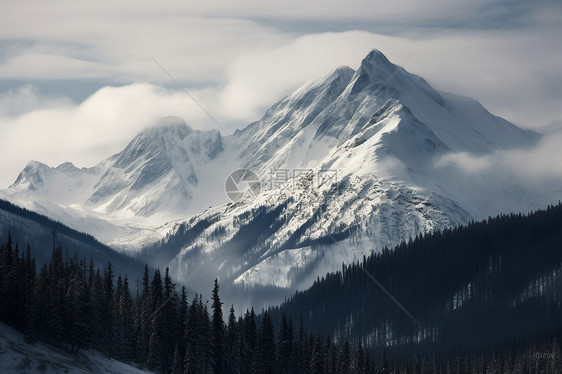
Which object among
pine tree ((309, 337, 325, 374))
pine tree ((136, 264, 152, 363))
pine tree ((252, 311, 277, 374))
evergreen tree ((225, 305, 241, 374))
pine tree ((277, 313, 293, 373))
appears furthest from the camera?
pine tree ((309, 337, 325, 374))

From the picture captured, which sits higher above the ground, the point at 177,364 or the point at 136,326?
the point at 136,326

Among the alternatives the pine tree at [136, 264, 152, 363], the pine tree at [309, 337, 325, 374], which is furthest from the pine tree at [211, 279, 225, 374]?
the pine tree at [309, 337, 325, 374]

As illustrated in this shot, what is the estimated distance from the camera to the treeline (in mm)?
146500

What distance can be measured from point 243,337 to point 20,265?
158ft

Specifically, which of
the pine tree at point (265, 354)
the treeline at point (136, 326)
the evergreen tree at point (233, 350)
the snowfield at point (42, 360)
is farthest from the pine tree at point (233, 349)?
the snowfield at point (42, 360)

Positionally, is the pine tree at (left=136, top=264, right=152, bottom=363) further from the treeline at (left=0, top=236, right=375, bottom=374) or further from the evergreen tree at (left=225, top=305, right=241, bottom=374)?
the evergreen tree at (left=225, top=305, right=241, bottom=374)

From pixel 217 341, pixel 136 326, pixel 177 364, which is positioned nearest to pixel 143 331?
pixel 136 326

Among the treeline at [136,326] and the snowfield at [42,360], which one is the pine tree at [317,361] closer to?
the treeline at [136,326]

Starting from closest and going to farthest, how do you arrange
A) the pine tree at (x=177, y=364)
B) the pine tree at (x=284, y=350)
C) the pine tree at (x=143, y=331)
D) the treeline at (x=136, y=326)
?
the treeline at (x=136, y=326) → the pine tree at (x=177, y=364) → the pine tree at (x=143, y=331) → the pine tree at (x=284, y=350)

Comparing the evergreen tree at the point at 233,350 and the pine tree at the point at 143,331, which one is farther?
the evergreen tree at the point at 233,350

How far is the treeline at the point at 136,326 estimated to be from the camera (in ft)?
481

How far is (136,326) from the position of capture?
584 ft

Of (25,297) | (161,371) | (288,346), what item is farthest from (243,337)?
(25,297)

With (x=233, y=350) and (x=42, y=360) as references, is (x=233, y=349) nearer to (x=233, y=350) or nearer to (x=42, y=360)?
(x=233, y=350)
